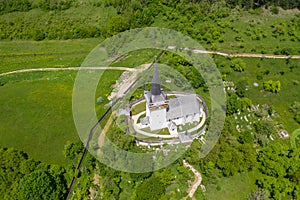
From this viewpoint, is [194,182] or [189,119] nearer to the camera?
[194,182]

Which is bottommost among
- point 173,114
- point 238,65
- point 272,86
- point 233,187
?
point 233,187

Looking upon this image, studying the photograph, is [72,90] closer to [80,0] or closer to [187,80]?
[187,80]

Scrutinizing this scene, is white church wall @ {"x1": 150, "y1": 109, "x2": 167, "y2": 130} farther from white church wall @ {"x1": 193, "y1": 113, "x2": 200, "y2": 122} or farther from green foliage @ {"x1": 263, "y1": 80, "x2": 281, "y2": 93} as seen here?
green foliage @ {"x1": 263, "y1": 80, "x2": 281, "y2": 93}

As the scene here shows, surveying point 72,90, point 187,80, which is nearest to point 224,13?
point 187,80

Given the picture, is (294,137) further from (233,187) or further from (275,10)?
(275,10)

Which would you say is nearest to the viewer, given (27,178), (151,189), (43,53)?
(27,178)

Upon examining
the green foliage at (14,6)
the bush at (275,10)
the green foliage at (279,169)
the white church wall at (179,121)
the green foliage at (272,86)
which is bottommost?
the green foliage at (14,6)

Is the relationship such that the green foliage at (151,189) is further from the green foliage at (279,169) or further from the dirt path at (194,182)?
the green foliage at (279,169)

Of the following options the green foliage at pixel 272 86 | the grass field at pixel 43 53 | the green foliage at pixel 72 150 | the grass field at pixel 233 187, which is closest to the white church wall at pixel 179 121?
the grass field at pixel 233 187

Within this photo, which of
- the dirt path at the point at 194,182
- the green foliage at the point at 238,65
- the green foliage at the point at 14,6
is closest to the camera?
the dirt path at the point at 194,182

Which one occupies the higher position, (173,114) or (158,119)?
(173,114)

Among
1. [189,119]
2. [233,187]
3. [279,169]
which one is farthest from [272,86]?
[233,187]
